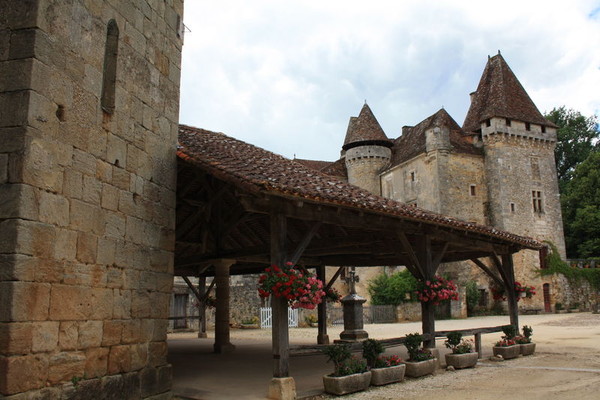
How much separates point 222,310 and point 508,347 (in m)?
5.97

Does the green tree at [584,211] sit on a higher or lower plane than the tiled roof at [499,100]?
lower

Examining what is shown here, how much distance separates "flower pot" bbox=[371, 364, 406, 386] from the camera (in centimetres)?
747

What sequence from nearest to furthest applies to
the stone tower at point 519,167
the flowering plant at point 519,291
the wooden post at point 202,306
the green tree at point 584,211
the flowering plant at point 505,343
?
1. the flowering plant at point 505,343
2. the flowering plant at point 519,291
3. the wooden post at point 202,306
4. the stone tower at point 519,167
5. the green tree at point 584,211

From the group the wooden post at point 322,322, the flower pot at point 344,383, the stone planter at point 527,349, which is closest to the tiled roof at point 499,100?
the wooden post at point 322,322

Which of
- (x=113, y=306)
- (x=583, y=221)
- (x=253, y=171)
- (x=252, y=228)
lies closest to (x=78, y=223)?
(x=113, y=306)

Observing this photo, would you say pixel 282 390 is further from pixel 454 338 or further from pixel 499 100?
pixel 499 100

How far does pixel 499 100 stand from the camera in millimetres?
31641

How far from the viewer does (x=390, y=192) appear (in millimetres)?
33031

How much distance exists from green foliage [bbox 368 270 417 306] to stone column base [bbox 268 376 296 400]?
19.9 metres

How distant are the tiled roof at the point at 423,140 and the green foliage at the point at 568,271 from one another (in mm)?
7377

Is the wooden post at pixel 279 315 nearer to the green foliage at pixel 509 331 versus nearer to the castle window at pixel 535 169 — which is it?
the green foliage at pixel 509 331

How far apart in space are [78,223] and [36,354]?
4.18ft

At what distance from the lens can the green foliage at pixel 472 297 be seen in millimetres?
28219

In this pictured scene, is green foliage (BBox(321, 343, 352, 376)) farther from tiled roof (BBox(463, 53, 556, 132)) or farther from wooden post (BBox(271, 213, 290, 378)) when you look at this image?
tiled roof (BBox(463, 53, 556, 132))
